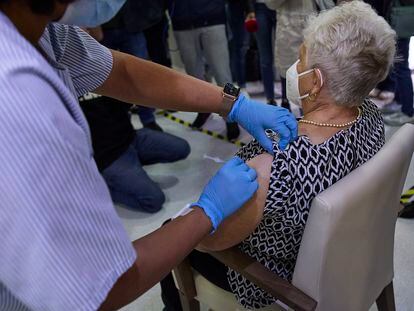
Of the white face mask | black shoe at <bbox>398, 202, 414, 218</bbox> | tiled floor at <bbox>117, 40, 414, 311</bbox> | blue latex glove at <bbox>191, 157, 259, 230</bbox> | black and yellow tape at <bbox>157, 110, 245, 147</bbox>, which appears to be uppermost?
the white face mask

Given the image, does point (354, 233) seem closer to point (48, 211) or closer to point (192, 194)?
point (48, 211)

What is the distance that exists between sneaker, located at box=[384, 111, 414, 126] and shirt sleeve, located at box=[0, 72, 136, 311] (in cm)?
282

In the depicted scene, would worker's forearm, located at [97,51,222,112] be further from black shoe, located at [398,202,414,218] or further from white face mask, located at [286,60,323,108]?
black shoe, located at [398,202,414,218]

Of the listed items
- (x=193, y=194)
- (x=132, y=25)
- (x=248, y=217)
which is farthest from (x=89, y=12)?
(x=132, y=25)

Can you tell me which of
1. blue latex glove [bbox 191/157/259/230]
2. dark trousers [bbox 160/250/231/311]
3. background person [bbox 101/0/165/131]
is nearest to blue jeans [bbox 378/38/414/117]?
background person [bbox 101/0/165/131]

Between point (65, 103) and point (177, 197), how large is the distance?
1.99 m

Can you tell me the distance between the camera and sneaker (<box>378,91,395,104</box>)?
11.1ft

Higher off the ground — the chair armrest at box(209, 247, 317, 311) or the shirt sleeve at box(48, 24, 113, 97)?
the shirt sleeve at box(48, 24, 113, 97)

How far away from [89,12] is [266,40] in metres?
2.67

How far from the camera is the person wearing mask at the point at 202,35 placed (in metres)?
3.00

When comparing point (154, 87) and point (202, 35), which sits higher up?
point (154, 87)

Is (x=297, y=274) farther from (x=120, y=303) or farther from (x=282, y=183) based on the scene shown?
(x=120, y=303)

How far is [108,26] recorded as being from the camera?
109 inches

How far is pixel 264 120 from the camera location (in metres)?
1.23
